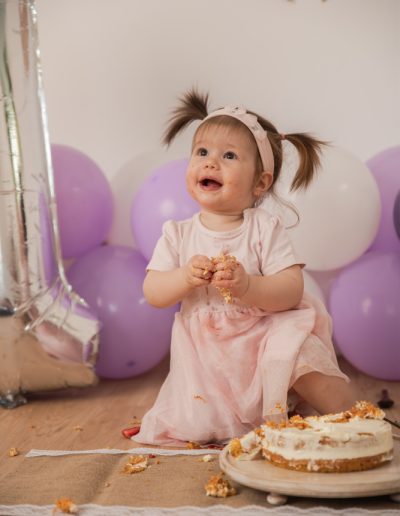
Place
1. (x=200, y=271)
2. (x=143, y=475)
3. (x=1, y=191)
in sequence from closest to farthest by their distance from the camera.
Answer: (x=143, y=475) → (x=200, y=271) → (x=1, y=191)

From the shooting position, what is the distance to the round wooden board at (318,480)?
1.17 meters

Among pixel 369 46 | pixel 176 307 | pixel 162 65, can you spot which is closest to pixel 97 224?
pixel 176 307

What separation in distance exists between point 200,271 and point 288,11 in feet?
4.58

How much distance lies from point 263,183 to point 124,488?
2.70ft

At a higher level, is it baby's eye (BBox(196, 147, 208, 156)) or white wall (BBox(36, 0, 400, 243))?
white wall (BBox(36, 0, 400, 243))

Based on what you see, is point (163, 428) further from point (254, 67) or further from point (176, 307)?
point (254, 67)

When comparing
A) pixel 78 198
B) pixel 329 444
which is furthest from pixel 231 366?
pixel 78 198

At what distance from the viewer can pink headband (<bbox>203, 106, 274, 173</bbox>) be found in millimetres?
1800

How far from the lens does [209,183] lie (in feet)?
5.88

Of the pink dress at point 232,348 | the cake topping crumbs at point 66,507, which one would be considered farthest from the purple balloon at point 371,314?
the cake topping crumbs at point 66,507

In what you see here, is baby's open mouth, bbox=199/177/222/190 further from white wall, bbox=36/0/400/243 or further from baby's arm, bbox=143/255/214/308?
white wall, bbox=36/0/400/243

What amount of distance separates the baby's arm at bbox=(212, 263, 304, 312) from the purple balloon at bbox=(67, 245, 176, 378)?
2.22 feet

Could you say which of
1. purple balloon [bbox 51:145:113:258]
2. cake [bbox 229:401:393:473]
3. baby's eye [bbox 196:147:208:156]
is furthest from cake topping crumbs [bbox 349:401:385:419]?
purple balloon [bbox 51:145:113:258]

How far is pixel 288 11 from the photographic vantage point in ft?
8.64
